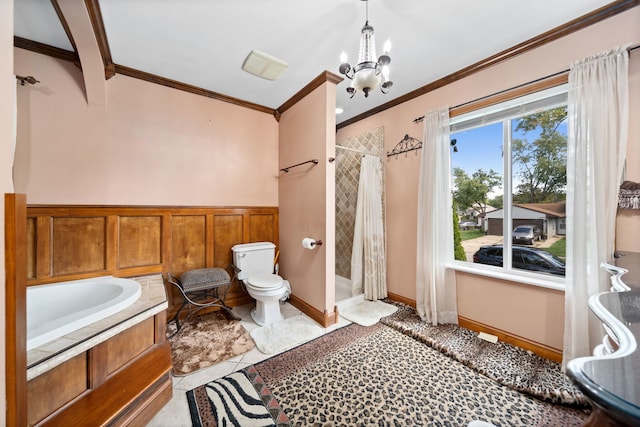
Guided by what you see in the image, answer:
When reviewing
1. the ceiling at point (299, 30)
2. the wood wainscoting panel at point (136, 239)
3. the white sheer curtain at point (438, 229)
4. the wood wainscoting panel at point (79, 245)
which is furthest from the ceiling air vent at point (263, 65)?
the wood wainscoting panel at point (79, 245)

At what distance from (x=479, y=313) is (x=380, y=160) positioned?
2.00 m

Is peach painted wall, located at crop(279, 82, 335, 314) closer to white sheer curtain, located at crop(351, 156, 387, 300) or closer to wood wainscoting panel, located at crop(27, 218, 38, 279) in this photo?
white sheer curtain, located at crop(351, 156, 387, 300)

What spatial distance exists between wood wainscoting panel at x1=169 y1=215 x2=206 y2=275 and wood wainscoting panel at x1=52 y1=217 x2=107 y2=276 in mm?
569

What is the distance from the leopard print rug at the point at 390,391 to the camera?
4.54ft

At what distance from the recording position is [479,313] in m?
2.28

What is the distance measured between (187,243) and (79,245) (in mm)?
859

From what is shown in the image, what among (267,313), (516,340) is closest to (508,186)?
(516,340)

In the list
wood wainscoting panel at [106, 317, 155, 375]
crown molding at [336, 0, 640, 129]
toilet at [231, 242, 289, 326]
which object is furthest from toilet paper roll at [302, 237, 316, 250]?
crown molding at [336, 0, 640, 129]

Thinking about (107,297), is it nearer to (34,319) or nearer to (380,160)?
(34,319)

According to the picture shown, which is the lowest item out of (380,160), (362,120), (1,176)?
(1,176)

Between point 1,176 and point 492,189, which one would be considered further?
point 492,189

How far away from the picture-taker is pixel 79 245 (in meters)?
2.14

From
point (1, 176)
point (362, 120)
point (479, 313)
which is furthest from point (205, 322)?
point (362, 120)

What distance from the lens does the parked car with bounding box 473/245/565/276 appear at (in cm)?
201
